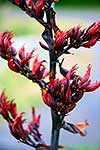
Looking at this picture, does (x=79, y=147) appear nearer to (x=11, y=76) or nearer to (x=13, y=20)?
(x=11, y=76)

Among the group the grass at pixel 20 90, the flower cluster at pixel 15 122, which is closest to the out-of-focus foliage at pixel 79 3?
the grass at pixel 20 90

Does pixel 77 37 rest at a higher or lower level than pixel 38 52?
higher

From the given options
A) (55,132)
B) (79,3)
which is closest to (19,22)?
(79,3)

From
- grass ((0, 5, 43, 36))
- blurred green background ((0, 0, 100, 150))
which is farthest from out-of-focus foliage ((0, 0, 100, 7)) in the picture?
grass ((0, 5, 43, 36))

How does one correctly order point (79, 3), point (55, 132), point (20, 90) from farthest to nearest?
point (79, 3), point (20, 90), point (55, 132)

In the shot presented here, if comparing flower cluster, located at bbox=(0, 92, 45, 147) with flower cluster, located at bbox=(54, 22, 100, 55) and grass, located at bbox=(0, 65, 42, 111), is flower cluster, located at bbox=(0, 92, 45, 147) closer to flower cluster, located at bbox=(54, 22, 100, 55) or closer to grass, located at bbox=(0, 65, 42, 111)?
flower cluster, located at bbox=(54, 22, 100, 55)

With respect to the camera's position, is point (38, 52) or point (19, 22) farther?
point (19, 22)

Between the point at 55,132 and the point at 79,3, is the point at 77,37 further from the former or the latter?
the point at 79,3

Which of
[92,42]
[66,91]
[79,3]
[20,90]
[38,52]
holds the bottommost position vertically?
[20,90]
